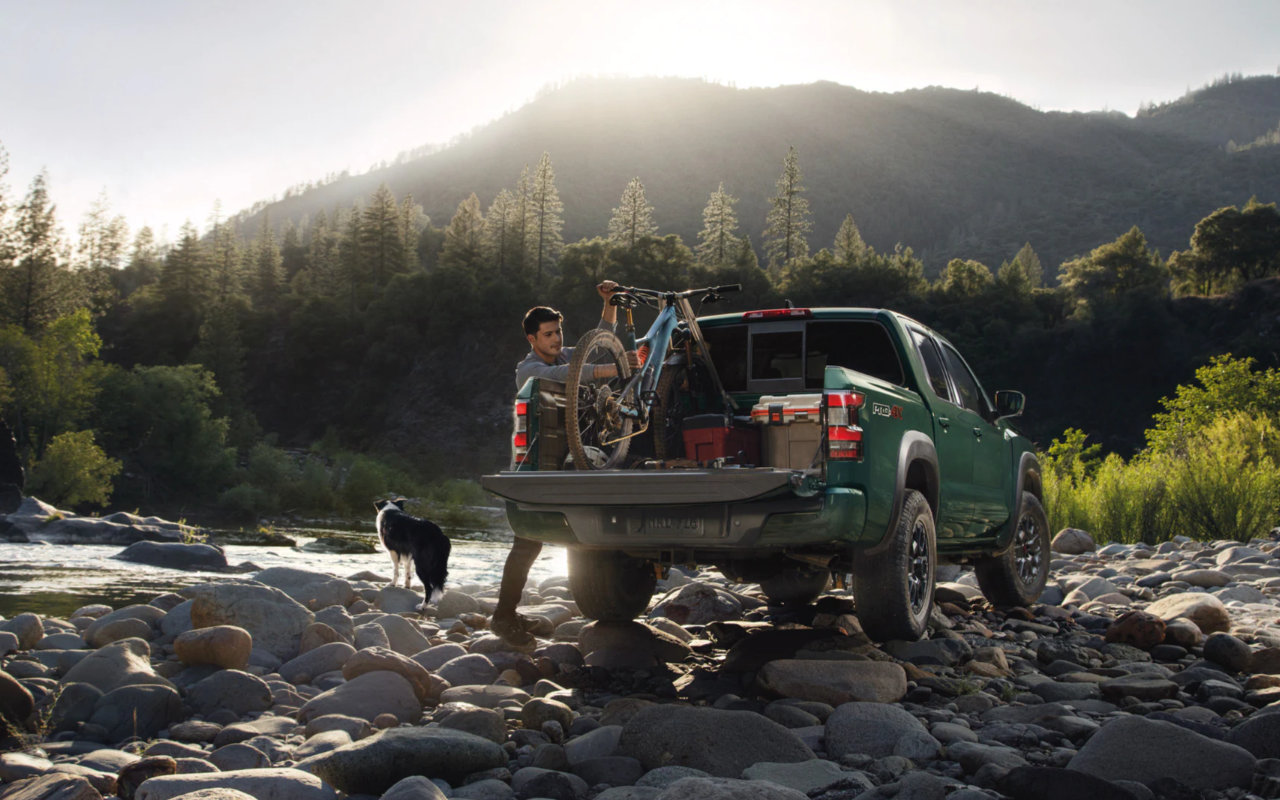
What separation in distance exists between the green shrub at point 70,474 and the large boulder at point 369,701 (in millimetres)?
36680

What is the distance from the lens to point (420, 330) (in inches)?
3467

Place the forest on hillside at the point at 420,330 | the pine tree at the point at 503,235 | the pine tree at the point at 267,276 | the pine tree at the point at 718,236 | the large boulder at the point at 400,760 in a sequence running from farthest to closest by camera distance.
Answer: the pine tree at the point at 267,276 < the pine tree at the point at 503,235 < the pine tree at the point at 718,236 < the forest on hillside at the point at 420,330 < the large boulder at the point at 400,760

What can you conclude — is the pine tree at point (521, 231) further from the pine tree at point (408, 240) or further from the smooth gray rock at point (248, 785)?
the smooth gray rock at point (248, 785)

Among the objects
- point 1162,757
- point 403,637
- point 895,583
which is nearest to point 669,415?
point 895,583

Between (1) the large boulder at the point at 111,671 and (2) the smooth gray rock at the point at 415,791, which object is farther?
(1) the large boulder at the point at 111,671

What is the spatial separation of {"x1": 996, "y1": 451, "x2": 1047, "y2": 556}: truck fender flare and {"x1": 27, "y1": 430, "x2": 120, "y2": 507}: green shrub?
1462 inches

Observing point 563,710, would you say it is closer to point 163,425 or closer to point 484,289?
point 163,425

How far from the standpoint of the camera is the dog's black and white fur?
32.4 ft

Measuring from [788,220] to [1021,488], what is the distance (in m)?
81.3

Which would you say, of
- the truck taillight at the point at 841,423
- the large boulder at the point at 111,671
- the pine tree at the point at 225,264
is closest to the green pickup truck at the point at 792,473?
the truck taillight at the point at 841,423

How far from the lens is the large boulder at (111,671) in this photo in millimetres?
5527

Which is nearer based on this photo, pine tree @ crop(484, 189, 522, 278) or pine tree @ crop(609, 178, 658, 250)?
pine tree @ crop(609, 178, 658, 250)

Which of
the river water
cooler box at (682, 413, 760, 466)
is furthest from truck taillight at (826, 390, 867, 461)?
the river water

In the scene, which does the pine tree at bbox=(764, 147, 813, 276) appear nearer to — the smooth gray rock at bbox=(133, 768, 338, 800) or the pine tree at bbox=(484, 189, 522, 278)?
the pine tree at bbox=(484, 189, 522, 278)
